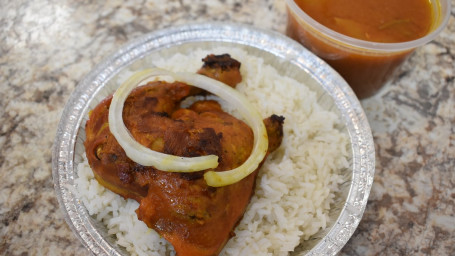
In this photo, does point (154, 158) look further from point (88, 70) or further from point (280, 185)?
point (88, 70)

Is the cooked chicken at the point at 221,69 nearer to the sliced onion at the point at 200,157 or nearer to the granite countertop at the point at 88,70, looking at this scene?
the sliced onion at the point at 200,157

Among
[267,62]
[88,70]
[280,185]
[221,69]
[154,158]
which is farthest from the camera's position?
[88,70]

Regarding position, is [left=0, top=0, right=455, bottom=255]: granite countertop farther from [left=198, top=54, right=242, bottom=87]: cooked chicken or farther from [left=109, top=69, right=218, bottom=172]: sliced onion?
[left=198, top=54, right=242, bottom=87]: cooked chicken

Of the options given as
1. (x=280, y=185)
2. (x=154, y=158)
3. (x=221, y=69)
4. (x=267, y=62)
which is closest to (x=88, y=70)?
(x=221, y=69)

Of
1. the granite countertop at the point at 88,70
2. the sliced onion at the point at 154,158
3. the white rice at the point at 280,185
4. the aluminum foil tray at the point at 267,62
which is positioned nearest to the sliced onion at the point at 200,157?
the sliced onion at the point at 154,158

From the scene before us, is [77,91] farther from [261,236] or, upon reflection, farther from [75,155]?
[261,236]
